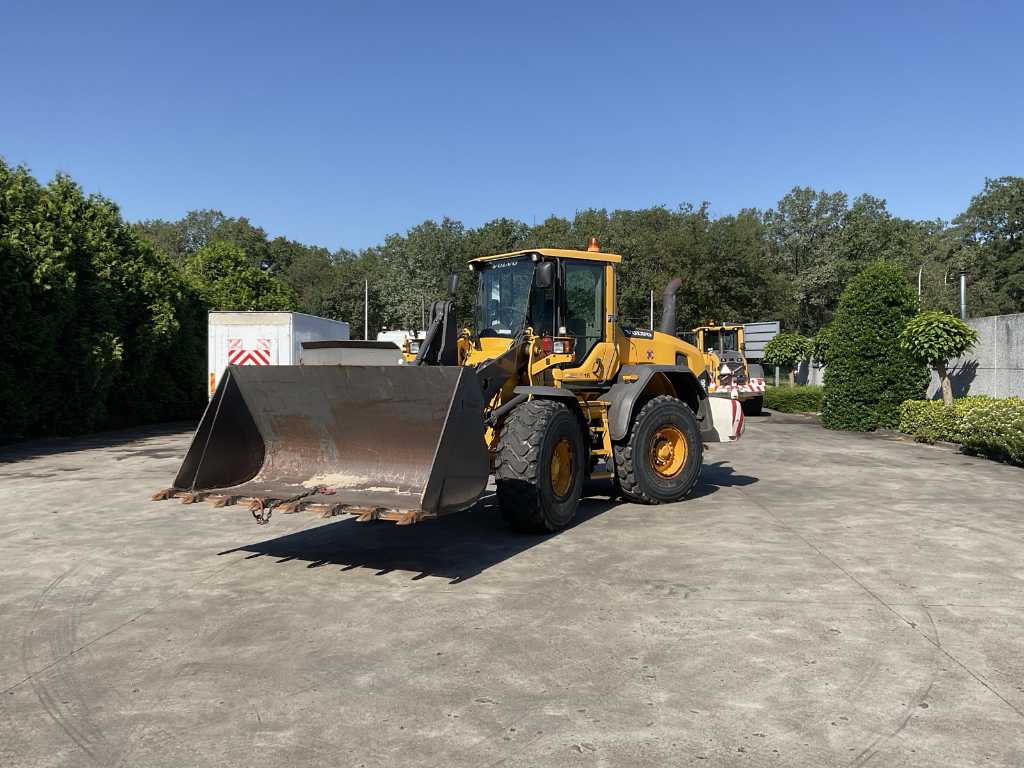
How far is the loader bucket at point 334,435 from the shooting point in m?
6.09

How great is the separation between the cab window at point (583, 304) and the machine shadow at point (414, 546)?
1.95m

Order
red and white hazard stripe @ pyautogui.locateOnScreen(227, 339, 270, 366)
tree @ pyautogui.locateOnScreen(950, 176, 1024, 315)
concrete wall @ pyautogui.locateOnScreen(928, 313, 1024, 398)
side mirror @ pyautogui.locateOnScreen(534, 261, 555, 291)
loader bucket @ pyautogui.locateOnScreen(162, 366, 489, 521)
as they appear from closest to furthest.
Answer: loader bucket @ pyautogui.locateOnScreen(162, 366, 489, 521), side mirror @ pyautogui.locateOnScreen(534, 261, 555, 291), concrete wall @ pyautogui.locateOnScreen(928, 313, 1024, 398), red and white hazard stripe @ pyautogui.locateOnScreen(227, 339, 270, 366), tree @ pyautogui.locateOnScreen(950, 176, 1024, 315)

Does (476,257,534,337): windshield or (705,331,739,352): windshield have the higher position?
(705,331,739,352): windshield

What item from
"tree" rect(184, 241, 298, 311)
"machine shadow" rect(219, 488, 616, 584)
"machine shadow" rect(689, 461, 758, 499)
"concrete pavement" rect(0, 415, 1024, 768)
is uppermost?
"tree" rect(184, 241, 298, 311)

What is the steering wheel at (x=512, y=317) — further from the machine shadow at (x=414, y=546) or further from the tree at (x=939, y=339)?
the tree at (x=939, y=339)

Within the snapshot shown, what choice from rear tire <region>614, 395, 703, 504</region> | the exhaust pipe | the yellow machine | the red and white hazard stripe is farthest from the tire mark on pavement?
the yellow machine

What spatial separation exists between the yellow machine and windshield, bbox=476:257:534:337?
15144 millimetres

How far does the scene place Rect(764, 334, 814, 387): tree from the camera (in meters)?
32.2

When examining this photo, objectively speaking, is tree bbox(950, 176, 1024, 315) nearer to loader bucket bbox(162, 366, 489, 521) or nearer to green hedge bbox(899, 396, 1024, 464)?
green hedge bbox(899, 396, 1024, 464)

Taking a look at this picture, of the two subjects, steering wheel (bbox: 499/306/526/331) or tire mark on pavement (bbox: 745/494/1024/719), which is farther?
steering wheel (bbox: 499/306/526/331)

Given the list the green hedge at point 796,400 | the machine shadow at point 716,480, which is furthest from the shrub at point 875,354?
the machine shadow at point 716,480

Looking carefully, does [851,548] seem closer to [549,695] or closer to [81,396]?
[549,695]

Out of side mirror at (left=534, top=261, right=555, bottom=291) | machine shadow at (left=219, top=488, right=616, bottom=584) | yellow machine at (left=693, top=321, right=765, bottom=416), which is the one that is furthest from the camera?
Result: yellow machine at (left=693, top=321, right=765, bottom=416)

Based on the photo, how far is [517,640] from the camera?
15.5ft
